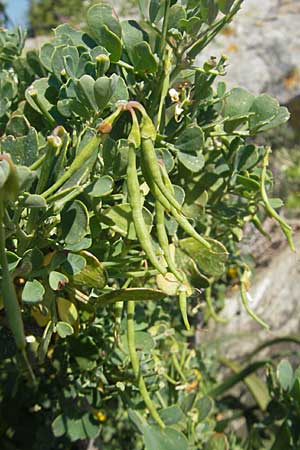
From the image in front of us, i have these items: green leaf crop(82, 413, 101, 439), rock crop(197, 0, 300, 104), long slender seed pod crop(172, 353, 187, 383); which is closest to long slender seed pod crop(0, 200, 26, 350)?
green leaf crop(82, 413, 101, 439)

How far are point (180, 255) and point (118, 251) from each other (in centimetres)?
11

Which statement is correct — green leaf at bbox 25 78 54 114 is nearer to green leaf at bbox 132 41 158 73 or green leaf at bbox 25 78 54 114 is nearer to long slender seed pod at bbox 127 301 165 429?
green leaf at bbox 132 41 158 73

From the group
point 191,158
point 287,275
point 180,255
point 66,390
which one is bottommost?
point 287,275

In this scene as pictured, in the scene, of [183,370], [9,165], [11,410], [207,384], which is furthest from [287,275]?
[9,165]

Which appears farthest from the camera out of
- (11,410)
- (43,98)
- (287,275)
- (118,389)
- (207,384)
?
(287,275)

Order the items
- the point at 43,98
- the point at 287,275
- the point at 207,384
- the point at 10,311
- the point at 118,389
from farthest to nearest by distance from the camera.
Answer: the point at 287,275
the point at 207,384
the point at 118,389
the point at 43,98
the point at 10,311

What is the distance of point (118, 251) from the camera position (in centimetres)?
65

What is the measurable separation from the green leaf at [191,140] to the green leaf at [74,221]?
6.4 inches

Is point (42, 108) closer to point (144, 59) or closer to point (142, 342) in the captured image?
point (144, 59)

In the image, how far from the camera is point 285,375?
3.26 ft

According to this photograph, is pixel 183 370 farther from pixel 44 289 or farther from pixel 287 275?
pixel 287 275

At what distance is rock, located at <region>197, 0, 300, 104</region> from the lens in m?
2.42

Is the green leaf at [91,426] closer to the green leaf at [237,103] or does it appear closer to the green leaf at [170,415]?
the green leaf at [170,415]

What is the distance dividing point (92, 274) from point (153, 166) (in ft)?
0.38
